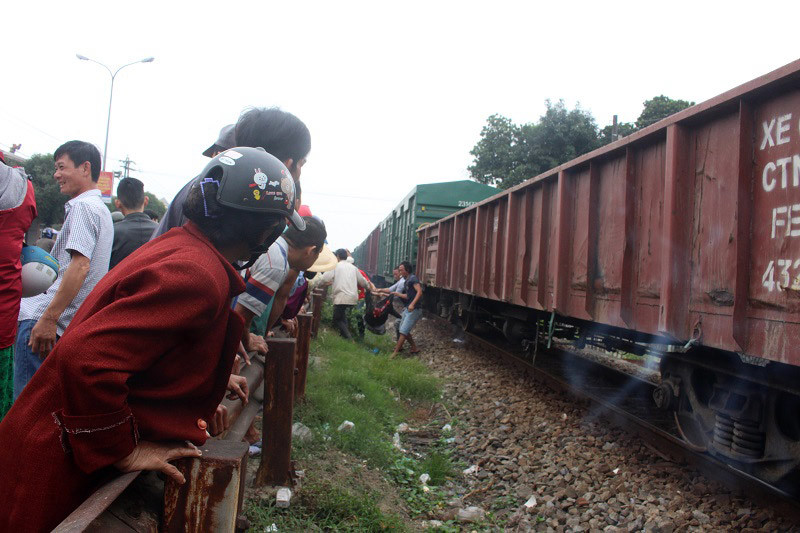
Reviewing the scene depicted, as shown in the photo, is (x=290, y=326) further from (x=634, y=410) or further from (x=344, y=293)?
(x=344, y=293)

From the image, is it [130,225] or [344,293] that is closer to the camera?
[130,225]

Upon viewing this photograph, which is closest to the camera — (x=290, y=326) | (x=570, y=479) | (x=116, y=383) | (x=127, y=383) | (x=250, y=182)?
(x=116, y=383)

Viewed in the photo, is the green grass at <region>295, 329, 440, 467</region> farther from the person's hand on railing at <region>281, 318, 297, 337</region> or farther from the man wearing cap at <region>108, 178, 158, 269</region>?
the man wearing cap at <region>108, 178, 158, 269</region>

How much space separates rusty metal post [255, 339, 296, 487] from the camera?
3350mm

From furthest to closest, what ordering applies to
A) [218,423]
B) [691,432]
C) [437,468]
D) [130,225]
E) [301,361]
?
1. [301,361]
2. [437,468]
3. [691,432]
4. [130,225]
5. [218,423]

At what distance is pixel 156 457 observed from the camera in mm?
1293

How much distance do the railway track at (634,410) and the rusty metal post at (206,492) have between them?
343cm

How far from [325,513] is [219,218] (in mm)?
2328

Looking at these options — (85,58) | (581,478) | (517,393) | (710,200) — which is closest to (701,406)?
(581,478)

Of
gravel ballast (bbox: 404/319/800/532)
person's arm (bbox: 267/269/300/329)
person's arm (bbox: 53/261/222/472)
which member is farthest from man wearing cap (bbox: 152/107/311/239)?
gravel ballast (bbox: 404/319/800/532)

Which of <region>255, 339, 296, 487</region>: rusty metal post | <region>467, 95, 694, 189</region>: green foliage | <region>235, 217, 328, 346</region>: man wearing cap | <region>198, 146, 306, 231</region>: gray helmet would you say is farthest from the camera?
<region>467, 95, 694, 189</region>: green foliage

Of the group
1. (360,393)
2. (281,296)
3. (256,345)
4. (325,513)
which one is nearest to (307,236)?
(281,296)

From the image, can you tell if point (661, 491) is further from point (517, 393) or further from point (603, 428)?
point (517, 393)

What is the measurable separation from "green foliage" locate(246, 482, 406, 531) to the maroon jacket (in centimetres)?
184
